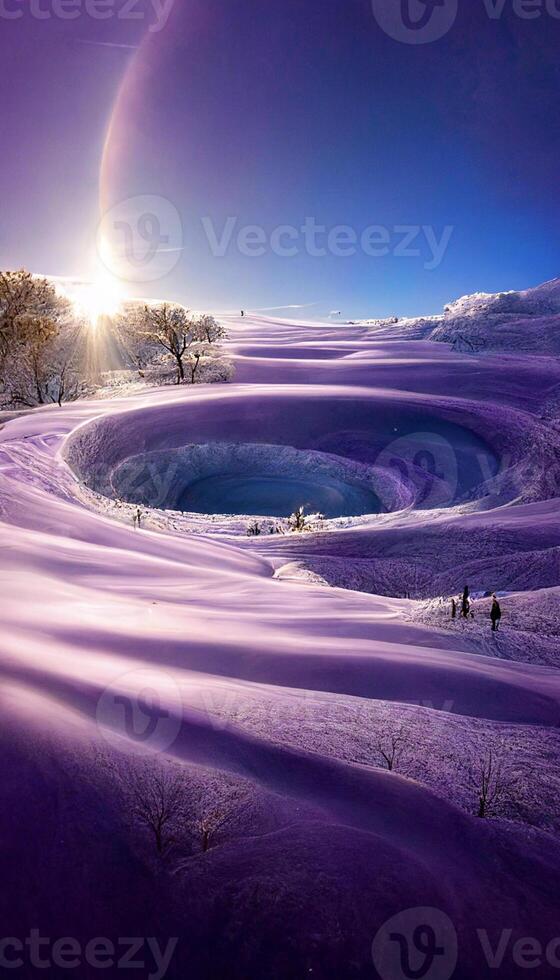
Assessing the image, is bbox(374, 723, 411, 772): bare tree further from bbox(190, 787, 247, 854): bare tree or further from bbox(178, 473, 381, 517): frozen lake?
bbox(178, 473, 381, 517): frozen lake

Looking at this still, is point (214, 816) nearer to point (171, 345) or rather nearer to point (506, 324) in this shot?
point (171, 345)

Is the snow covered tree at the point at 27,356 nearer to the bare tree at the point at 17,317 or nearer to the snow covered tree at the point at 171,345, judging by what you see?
the bare tree at the point at 17,317

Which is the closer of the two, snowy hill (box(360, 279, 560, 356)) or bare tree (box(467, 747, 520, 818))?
bare tree (box(467, 747, 520, 818))

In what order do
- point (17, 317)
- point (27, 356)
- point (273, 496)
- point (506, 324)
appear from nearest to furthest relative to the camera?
point (273, 496)
point (27, 356)
point (17, 317)
point (506, 324)

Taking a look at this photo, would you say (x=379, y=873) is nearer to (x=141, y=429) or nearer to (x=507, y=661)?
(x=507, y=661)

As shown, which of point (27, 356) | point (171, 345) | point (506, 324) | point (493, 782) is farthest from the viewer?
point (506, 324)

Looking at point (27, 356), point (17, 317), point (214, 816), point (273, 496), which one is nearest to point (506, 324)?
point (273, 496)

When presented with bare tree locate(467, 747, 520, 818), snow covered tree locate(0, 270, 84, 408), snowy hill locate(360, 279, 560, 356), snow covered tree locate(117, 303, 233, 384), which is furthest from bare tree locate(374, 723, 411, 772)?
snowy hill locate(360, 279, 560, 356)

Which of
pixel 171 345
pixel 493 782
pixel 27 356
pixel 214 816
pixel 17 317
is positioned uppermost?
pixel 17 317

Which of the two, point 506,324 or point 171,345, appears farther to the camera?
point 506,324

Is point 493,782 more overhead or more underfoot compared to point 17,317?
more underfoot
